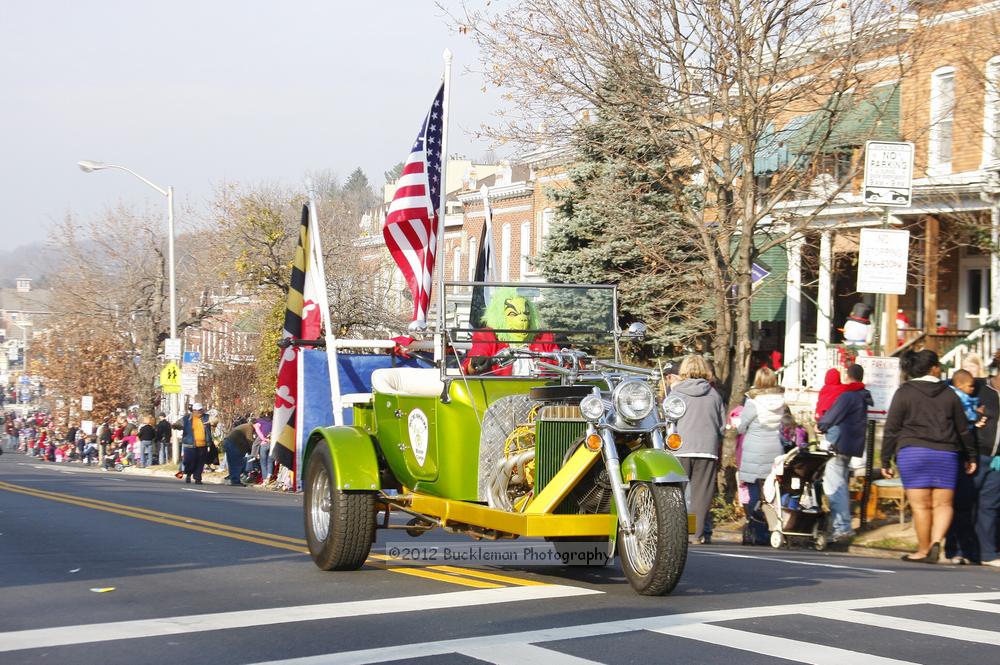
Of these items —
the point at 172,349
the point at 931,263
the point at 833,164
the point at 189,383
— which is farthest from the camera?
the point at 172,349

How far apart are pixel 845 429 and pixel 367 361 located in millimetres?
5312

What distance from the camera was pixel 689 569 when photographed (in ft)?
32.1

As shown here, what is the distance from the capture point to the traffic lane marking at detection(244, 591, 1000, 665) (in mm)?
6262

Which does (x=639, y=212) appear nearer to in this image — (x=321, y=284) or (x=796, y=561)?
(x=321, y=284)

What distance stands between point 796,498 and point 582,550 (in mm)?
4624

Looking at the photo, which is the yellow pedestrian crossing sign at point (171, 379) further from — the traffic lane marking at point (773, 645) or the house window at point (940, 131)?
the traffic lane marking at point (773, 645)

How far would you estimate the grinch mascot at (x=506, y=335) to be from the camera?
949 cm

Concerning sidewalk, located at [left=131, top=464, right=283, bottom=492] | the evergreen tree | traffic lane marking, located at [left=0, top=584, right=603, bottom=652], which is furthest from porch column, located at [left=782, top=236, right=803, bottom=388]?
traffic lane marking, located at [left=0, top=584, right=603, bottom=652]

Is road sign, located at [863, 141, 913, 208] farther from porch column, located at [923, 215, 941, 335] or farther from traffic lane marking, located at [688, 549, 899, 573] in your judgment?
porch column, located at [923, 215, 941, 335]

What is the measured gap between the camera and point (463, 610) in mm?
7617

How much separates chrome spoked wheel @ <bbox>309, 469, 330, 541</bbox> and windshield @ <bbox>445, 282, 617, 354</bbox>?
1.62m

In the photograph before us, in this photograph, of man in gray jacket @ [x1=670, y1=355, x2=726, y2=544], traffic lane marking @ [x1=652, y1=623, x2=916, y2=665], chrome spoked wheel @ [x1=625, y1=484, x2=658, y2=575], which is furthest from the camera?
man in gray jacket @ [x1=670, y1=355, x2=726, y2=544]

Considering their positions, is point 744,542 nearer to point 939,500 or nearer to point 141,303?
point 939,500

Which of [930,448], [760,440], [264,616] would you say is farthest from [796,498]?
[264,616]
